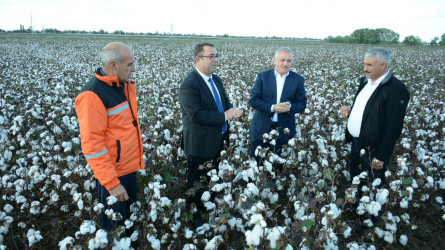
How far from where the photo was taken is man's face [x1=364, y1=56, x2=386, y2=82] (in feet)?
11.7

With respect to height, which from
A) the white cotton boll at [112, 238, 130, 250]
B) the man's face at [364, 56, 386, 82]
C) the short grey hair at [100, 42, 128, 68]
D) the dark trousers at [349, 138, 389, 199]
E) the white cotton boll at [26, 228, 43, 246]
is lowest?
the white cotton boll at [26, 228, 43, 246]

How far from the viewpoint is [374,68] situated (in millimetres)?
3594

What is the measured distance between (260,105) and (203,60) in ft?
4.23

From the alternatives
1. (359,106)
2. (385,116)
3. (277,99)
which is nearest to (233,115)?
(277,99)

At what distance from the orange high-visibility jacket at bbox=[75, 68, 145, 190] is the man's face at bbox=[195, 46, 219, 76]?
920 mm

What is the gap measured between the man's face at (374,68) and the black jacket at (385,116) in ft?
0.34

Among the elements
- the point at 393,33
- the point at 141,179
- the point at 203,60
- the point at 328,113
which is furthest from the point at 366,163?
the point at 393,33

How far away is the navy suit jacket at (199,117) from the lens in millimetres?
3400

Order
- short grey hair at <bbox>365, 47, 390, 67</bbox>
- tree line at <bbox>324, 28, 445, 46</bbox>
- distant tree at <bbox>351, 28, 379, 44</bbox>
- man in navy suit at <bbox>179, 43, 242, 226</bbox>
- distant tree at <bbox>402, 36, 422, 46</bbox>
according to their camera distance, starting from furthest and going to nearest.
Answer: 1. distant tree at <bbox>351, 28, 379, 44</bbox>
2. tree line at <bbox>324, 28, 445, 46</bbox>
3. distant tree at <bbox>402, 36, 422, 46</bbox>
4. short grey hair at <bbox>365, 47, 390, 67</bbox>
5. man in navy suit at <bbox>179, 43, 242, 226</bbox>

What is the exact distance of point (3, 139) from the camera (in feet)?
17.6

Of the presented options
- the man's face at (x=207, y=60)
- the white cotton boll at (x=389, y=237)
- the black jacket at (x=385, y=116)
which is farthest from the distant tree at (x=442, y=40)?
the man's face at (x=207, y=60)

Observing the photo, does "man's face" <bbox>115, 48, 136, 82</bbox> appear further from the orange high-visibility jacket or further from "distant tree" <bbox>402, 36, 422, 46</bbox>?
"distant tree" <bbox>402, 36, 422, 46</bbox>

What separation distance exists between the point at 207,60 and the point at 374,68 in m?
2.08

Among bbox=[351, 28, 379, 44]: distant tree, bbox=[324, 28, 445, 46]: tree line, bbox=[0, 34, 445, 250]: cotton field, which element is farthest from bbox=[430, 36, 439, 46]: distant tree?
bbox=[0, 34, 445, 250]: cotton field
